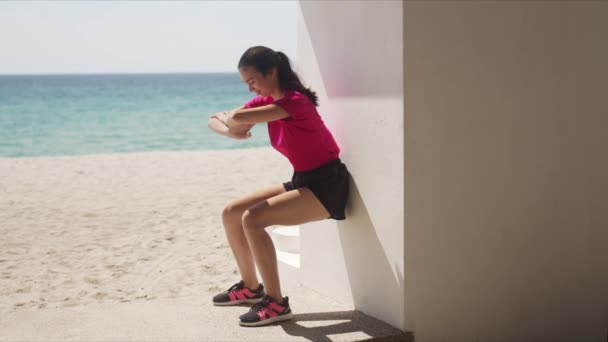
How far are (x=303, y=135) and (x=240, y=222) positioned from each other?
1.88 feet

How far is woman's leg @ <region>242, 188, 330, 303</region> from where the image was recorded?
3.27 meters

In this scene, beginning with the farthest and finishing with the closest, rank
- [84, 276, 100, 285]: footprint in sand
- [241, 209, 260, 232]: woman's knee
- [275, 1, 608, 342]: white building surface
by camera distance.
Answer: [84, 276, 100, 285]: footprint in sand, [241, 209, 260, 232]: woman's knee, [275, 1, 608, 342]: white building surface

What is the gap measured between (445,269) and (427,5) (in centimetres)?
120

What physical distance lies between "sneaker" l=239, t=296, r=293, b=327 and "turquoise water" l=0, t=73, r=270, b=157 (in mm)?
18549

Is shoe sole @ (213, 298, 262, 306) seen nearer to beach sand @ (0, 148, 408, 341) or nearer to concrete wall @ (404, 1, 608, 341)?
beach sand @ (0, 148, 408, 341)

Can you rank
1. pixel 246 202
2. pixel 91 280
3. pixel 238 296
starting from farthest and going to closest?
pixel 91 280, pixel 238 296, pixel 246 202

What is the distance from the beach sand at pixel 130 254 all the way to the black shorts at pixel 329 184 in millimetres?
558

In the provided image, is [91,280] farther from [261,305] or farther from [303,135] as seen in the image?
[303,135]

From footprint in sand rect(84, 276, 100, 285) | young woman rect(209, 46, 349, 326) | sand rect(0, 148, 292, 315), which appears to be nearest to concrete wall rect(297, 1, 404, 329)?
young woman rect(209, 46, 349, 326)

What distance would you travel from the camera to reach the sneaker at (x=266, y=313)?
10.7 ft

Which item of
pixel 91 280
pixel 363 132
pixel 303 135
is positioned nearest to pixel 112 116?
pixel 91 280

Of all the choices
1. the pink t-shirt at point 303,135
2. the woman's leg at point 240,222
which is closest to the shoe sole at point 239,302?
the woman's leg at point 240,222

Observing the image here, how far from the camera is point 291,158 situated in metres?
3.41

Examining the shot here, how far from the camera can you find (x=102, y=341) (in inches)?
123
